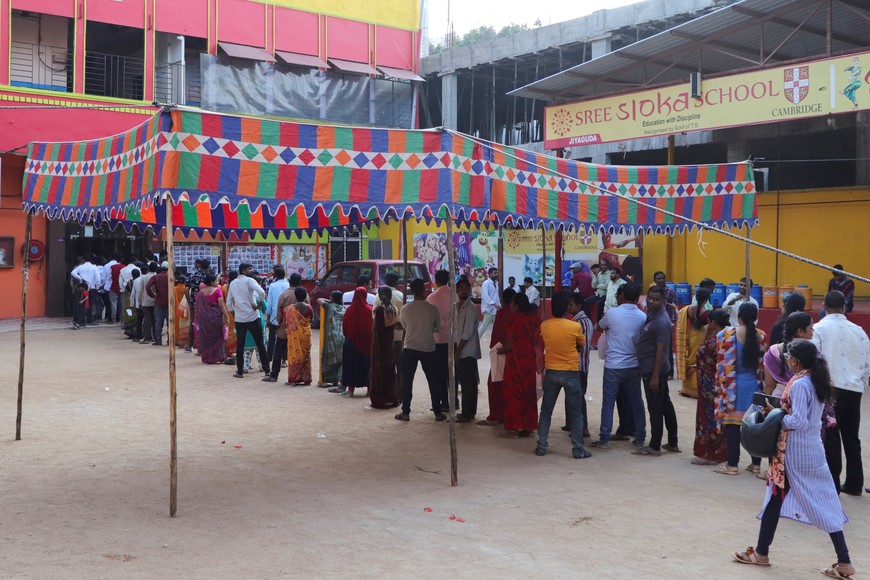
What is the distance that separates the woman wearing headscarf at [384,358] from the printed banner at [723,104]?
797cm

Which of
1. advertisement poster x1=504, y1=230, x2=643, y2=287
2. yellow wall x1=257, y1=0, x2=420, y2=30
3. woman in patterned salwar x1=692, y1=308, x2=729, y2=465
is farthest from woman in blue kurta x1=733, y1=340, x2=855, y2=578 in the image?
yellow wall x1=257, y1=0, x2=420, y2=30

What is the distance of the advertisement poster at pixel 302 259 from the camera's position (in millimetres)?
24203

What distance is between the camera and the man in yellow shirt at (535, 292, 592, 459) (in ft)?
25.2

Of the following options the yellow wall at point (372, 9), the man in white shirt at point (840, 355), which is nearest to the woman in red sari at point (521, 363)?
the man in white shirt at point (840, 355)

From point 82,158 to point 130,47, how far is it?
19.6m

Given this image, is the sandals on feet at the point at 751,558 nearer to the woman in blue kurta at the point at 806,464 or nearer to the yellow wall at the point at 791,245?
the woman in blue kurta at the point at 806,464

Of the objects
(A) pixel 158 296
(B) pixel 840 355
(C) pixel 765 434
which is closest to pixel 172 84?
(A) pixel 158 296

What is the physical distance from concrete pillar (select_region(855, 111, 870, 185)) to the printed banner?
398 cm

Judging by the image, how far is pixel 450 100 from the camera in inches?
1062

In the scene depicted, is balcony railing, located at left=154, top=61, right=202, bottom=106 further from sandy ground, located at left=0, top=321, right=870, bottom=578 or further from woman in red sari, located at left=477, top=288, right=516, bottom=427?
woman in red sari, located at left=477, top=288, right=516, bottom=427

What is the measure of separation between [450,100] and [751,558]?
23.3 meters

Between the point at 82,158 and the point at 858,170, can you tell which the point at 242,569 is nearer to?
the point at 82,158

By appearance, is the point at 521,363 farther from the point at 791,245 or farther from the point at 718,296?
the point at 791,245

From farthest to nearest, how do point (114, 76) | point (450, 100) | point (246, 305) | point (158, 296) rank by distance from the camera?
1. point (450, 100)
2. point (114, 76)
3. point (158, 296)
4. point (246, 305)
